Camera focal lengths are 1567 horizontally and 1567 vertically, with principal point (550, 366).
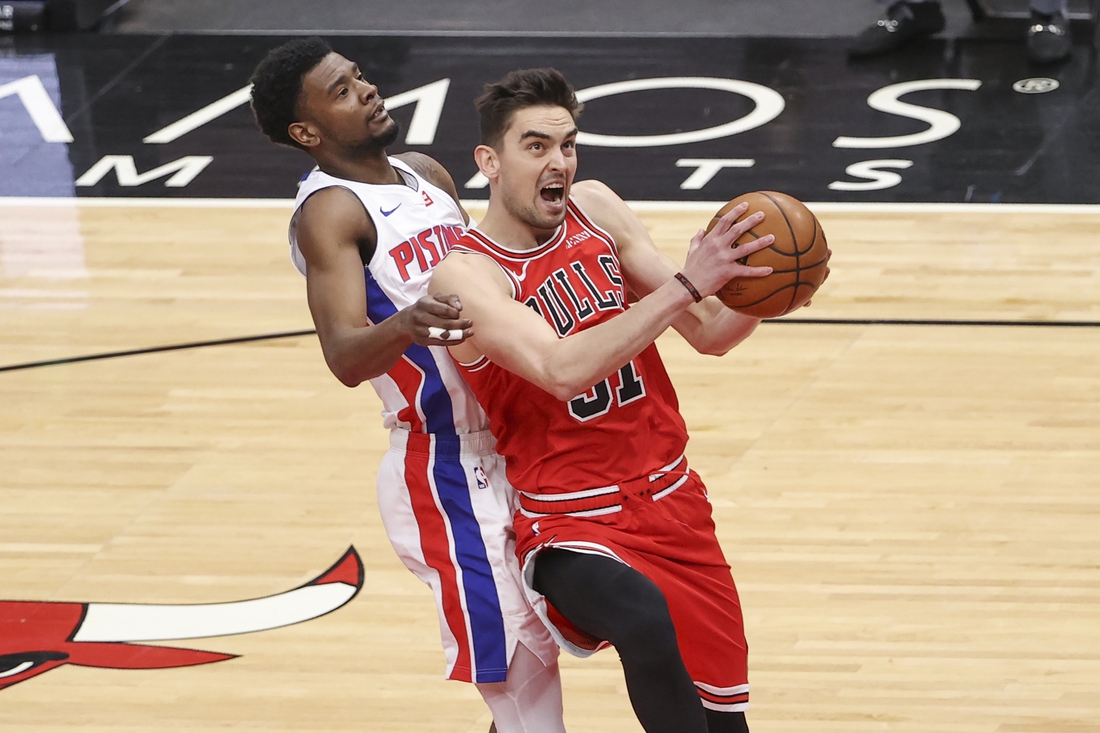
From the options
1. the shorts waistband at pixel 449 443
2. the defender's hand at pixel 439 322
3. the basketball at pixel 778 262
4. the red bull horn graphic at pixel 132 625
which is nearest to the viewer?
the defender's hand at pixel 439 322

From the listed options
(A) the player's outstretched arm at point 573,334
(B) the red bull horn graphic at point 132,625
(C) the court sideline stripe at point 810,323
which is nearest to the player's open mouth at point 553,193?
(A) the player's outstretched arm at point 573,334

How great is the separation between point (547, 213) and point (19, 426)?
3.87 meters

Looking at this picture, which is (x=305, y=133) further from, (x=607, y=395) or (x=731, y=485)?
(x=731, y=485)

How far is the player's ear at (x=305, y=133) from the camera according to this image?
3.95m

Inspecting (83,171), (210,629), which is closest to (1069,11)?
(83,171)

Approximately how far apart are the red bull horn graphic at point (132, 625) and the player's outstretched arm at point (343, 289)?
1.73 metres

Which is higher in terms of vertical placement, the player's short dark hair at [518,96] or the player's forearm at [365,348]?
the player's short dark hair at [518,96]

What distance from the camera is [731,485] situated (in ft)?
19.6

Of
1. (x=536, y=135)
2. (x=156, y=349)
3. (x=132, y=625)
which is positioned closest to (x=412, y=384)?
(x=536, y=135)

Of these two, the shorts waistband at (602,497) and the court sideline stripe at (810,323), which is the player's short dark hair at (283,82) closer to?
the shorts waistband at (602,497)

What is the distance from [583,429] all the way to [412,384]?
0.48 metres

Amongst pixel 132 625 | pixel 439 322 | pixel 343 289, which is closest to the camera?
pixel 439 322

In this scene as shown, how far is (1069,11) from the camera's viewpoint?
11719 millimetres

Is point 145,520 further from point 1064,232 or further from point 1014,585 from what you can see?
point 1064,232
